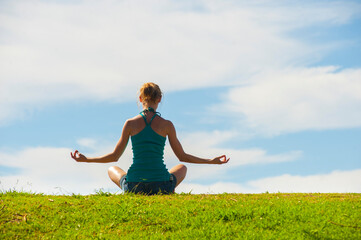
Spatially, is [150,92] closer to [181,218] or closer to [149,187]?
[149,187]

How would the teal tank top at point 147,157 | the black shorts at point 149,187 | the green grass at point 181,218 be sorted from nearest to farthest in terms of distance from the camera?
the green grass at point 181,218 → the teal tank top at point 147,157 → the black shorts at point 149,187

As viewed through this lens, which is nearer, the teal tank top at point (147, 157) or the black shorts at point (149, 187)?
the teal tank top at point (147, 157)

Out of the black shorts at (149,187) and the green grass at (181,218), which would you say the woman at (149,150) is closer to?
the black shorts at (149,187)

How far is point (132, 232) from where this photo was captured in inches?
379

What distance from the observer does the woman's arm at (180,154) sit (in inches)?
470

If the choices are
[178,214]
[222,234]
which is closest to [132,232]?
[178,214]

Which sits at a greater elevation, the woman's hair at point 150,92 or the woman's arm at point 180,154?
the woman's hair at point 150,92

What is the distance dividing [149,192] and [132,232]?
96.5 inches

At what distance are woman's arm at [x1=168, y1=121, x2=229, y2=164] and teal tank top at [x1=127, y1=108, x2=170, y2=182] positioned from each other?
0.33 metres

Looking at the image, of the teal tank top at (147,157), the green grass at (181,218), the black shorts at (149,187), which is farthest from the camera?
the black shorts at (149,187)

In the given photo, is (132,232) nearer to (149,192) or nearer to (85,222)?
(85,222)

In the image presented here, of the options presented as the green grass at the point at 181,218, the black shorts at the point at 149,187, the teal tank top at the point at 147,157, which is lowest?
the green grass at the point at 181,218

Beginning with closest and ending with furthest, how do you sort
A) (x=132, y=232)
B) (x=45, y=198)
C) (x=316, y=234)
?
1. (x=316, y=234)
2. (x=132, y=232)
3. (x=45, y=198)

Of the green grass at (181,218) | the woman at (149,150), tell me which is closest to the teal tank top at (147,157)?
the woman at (149,150)
